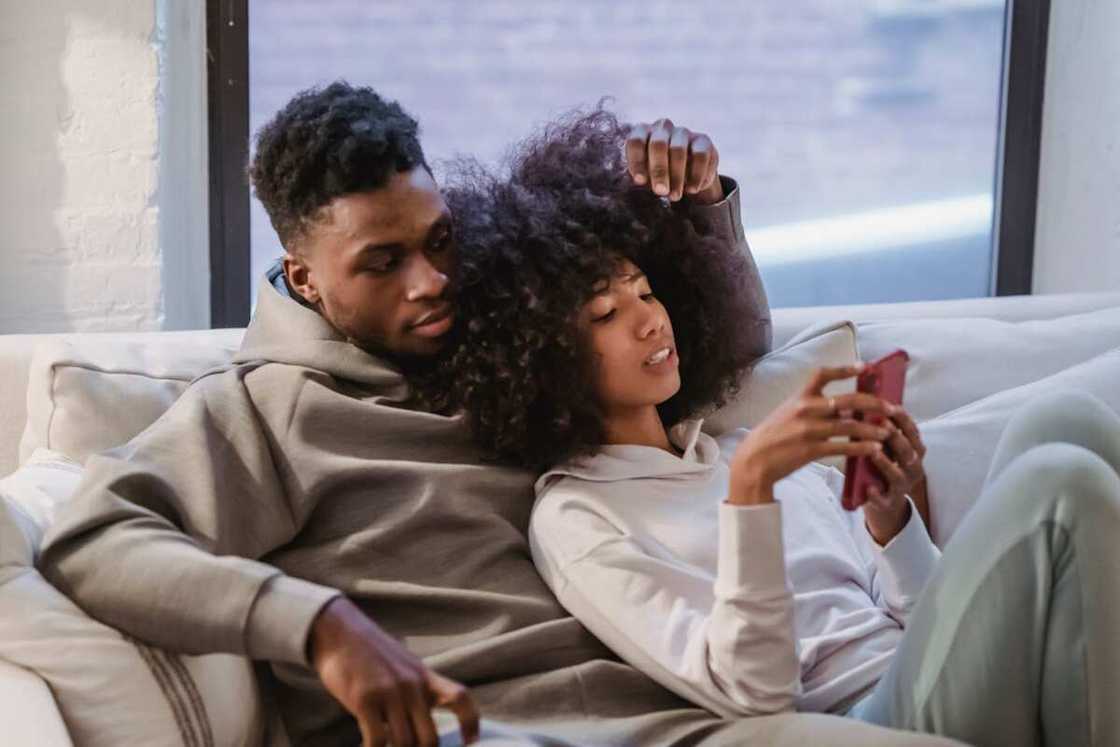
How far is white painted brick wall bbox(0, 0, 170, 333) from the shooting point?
2303mm

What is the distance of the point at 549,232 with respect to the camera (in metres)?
1.67

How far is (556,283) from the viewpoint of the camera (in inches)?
64.7

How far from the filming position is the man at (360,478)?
1473 millimetres

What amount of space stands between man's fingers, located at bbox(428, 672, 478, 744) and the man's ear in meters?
0.59

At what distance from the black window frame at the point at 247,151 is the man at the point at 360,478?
3.03 ft

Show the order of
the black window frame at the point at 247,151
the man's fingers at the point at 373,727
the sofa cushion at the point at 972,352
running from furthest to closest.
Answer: the black window frame at the point at 247,151, the sofa cushion at the point at 972,352, the man's fingers at the point at 373,727

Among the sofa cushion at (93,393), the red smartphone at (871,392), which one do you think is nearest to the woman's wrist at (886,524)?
Result: the red smartphone at (871,392)

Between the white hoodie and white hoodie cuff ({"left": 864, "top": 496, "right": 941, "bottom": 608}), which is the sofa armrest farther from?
white hoodie cuff ({"left": 864, "top": 496, "right": 941, "bottom": 608})

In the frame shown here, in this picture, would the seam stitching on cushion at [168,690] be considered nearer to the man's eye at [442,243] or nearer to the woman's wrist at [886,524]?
the man's eye at [442,243]

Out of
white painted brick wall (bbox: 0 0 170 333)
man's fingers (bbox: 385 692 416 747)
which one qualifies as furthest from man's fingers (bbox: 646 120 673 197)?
white painted brick wall (bbox: 0 0 170 333)

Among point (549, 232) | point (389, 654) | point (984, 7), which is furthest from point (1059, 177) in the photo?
point (389, 654)

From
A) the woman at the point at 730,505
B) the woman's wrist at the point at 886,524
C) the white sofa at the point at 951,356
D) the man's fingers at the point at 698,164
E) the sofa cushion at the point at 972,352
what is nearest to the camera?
the woman at the point at 730,505

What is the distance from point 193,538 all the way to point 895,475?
0.65 m

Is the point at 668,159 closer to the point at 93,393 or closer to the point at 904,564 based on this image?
the point at 904,564
